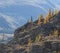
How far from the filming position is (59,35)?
150 metres

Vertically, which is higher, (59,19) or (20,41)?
(59,19)

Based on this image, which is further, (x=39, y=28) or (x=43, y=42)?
(x=39, y=28)

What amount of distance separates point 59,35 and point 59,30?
9.54 metres

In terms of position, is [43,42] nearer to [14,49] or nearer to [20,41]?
[14,49]

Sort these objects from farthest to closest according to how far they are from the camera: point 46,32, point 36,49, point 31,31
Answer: point 31,31, point 46,32, point 36,49

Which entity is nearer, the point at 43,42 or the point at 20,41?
the point at 43,42

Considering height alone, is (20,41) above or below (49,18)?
below

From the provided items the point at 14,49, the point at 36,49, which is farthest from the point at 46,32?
the point at 36,49

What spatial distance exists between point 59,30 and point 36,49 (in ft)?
102

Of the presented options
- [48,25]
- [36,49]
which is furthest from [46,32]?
[36,49]

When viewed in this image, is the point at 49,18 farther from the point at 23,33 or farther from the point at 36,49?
the point at 36,49

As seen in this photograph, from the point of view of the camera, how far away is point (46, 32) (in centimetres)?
16450

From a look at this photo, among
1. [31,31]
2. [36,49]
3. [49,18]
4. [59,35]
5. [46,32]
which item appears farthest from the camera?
[49,18]

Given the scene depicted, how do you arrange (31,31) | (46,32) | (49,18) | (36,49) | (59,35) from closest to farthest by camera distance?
Result: (36,49), (59,35), (46,32), (31,31), (49,18)
